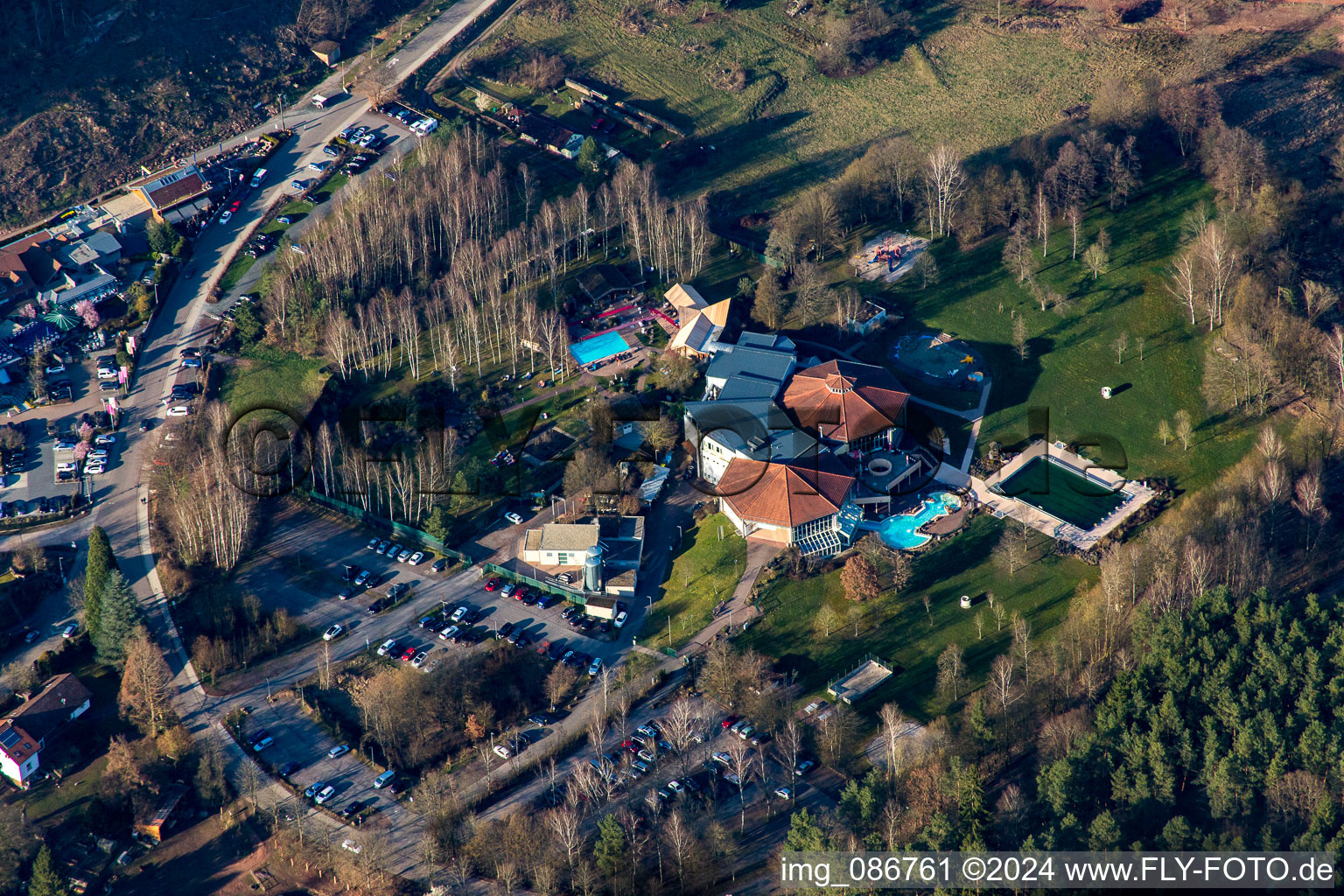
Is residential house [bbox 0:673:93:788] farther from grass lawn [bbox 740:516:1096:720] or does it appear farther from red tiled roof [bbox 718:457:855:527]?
red tiled roof [bbox 718:457:855:527]

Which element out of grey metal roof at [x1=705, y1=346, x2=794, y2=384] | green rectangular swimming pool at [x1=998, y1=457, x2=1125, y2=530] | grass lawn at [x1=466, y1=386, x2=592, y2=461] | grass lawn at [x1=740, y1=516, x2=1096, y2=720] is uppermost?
grey metal roof at [x1=705, y1=346, x2=794, y2=384]

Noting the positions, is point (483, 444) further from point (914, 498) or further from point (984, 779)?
point (984, 779)

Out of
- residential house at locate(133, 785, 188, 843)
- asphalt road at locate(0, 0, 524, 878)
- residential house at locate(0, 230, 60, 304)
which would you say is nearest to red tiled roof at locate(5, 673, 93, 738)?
asphalt road at locate(0, 0, 524, 878)

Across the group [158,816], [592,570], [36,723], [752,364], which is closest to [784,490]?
[592,570]

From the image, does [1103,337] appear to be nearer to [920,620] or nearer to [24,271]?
[920,620]

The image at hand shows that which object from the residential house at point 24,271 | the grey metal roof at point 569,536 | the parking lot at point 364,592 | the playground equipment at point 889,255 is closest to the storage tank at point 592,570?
the grey metal roof at point 569,536

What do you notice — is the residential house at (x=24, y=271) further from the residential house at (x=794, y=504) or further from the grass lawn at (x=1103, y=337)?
the grass lawn at (x=1103, y=337)

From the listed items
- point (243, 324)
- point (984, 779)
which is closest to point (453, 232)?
point (243, 324)
